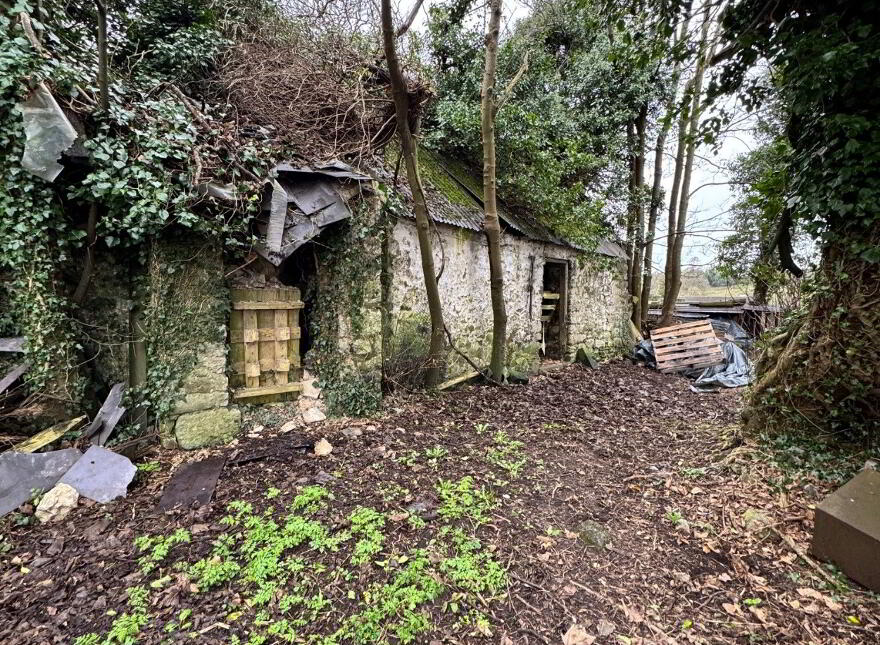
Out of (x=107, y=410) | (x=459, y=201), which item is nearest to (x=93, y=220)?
(x=107, y=410)

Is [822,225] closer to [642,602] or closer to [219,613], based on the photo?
[642,602]

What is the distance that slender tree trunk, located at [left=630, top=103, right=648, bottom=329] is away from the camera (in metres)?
10.2

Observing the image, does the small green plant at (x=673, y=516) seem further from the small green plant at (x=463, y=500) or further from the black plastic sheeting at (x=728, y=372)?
the black plastic sheeting at (x=728, y=372)

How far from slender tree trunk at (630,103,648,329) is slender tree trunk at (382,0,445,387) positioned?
7.66m

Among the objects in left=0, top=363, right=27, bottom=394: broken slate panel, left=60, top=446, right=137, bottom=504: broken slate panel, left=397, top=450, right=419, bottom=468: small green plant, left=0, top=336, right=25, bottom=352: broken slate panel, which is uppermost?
left=0, top=336, right=25, bottom=352: broken slate panel

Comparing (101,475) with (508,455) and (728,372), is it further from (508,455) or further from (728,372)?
(728,372)

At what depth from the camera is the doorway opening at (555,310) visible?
9031 mm

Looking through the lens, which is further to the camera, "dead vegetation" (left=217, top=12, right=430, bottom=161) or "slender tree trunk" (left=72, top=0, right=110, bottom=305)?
"dead vegetation" (left=217, top=12, right=430, bottom=161)

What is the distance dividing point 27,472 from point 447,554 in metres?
3.26

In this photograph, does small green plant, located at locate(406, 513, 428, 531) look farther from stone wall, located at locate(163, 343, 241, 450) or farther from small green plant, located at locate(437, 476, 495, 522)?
stone wall, located at locate(163, 343, 241, 450)

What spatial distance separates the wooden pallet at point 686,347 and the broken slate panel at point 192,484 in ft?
29.4

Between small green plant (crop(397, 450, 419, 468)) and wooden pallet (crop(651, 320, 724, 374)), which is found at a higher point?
wooden pallet (crop(651, 320, 724, 374))

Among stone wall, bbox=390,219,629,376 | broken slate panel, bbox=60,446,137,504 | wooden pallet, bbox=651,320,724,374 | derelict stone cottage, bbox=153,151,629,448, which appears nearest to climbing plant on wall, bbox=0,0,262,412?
derelict stone cottage, bbox=153,151,629,448

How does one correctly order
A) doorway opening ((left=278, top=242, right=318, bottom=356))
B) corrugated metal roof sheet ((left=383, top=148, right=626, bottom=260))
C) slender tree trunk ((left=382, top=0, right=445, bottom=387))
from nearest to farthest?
slender tree trunk ((left=382, top=0, right=445, bottom=387)), doorway opening ((left=278, top=242, right=318, bottom=356)), corrugated metal roof sheet ((left=383, top=148, right=626, bottom=260))
